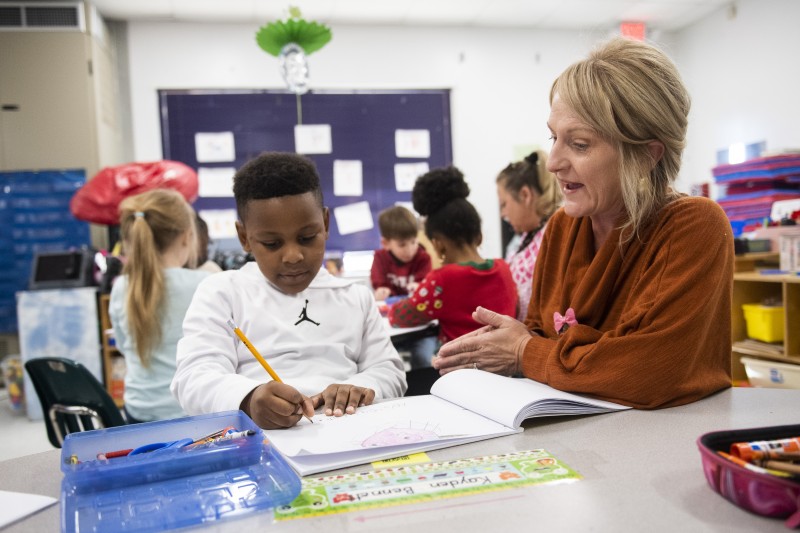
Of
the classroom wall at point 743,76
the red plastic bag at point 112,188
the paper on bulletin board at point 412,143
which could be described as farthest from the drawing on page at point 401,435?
the paper on bulletin board at point 412,143

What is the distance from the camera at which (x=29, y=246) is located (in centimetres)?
443

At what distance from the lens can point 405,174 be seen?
18.0 feet

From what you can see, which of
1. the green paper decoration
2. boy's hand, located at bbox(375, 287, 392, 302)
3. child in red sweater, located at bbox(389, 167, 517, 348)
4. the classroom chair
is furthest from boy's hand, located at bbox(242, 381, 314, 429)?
the green paper decoration

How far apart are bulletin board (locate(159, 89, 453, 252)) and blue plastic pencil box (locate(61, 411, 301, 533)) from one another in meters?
4.51

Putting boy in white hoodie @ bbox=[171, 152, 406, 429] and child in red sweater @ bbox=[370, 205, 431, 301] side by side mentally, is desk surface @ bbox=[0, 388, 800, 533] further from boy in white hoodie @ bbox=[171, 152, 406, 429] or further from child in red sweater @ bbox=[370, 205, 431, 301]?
child in red sweater @ bbox=[370, 205, 431, 301]

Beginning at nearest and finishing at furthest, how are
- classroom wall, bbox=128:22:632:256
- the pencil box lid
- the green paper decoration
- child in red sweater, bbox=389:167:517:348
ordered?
the pencil box lid → child in red sweater, bbox=389:167:517:348 → the green paper decoration → classroom wall, bbox=128:22:632:256

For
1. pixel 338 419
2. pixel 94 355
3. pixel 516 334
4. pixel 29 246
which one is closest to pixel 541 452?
pixel 338 419

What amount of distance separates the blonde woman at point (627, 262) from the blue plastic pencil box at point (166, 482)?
501mm

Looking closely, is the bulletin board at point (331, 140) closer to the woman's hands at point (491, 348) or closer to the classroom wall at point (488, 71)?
the classroom wall at point (488, 71)

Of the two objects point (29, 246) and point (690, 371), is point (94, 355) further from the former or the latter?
point (690, 371)

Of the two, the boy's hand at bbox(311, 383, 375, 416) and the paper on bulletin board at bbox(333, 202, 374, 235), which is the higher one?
the paper on bulletin board at bbox(333, 202, 374, 235)

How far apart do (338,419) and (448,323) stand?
129cm

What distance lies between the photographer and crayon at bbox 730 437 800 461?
624mm

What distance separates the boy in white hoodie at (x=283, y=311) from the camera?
3.82 feet
